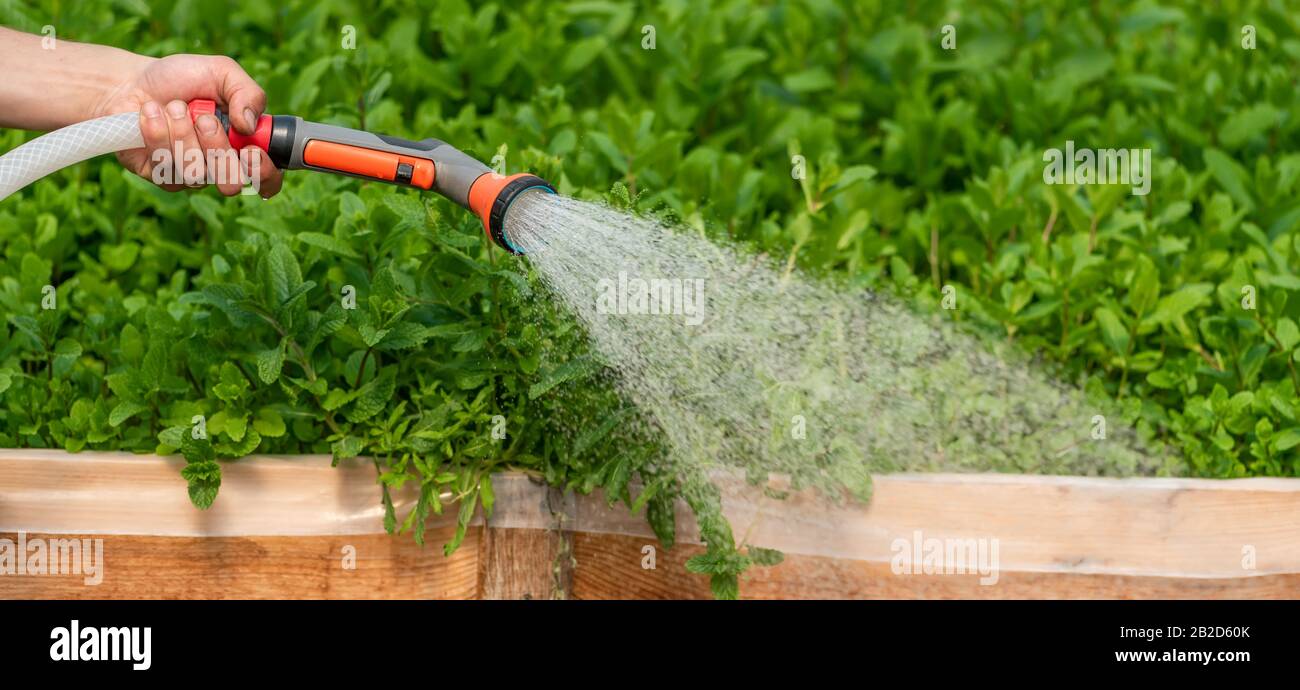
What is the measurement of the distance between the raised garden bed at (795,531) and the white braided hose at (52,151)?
552mm

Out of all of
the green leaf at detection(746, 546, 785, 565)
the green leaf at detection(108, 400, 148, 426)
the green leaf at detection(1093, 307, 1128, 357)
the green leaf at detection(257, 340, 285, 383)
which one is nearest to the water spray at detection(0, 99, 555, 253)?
the green leaf at detection(257, 340, 285, 383)

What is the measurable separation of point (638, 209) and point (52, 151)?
0.95 m

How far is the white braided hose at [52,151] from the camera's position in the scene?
2082mm

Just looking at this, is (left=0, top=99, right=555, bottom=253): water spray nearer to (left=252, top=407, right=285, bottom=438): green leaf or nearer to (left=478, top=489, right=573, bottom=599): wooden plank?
(left=252, top=407, right=285, bottom=438): green leaf

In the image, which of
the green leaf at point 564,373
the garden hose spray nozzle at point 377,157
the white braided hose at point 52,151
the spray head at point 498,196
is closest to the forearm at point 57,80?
the white braided hose at point 52,151

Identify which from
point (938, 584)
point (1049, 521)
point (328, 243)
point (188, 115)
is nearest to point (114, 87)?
point (188, 115)

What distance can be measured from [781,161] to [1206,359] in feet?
4.01

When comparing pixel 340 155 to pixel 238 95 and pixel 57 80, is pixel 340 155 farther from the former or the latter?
pixel 57 80

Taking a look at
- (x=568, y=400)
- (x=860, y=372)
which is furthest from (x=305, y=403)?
(x=860, y=372)

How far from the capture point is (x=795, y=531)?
2414 millimetres

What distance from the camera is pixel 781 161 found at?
357 cm

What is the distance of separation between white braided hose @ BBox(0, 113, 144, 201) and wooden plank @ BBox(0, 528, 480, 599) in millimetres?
677

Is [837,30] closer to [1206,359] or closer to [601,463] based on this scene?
[1206,359]

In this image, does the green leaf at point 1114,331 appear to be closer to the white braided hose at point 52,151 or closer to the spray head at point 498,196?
the spray head at point 498,196
